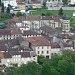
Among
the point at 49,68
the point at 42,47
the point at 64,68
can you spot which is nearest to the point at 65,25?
the point at 42,47

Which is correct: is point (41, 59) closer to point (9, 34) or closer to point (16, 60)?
point (16, 60)

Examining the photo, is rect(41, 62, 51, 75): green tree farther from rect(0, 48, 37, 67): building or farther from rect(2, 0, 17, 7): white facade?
rect(2, 0, 17, 7): white facade

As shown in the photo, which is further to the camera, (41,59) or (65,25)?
(65,25)

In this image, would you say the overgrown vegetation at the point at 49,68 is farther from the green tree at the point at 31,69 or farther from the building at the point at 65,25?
the building at the point at 65,25

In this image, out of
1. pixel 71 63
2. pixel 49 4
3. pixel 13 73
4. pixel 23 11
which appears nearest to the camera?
pixel 13 73

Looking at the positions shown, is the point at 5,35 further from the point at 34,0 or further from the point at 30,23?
the point at 34,0

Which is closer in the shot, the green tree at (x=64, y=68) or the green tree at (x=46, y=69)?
the green tree at (x=46, y=69)

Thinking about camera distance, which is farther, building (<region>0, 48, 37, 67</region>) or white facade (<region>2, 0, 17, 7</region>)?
white facade (<region>2, 0, 17, 7</region>)

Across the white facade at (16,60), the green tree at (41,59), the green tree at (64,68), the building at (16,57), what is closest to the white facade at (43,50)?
the green tree at (41,59)

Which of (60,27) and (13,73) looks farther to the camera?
(60,27)

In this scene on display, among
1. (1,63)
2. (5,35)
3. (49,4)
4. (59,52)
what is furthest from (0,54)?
(49,4)

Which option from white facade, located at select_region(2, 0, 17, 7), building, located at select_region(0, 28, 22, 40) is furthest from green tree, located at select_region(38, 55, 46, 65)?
white facade, located at select_region(2, 0, 17, 7)
